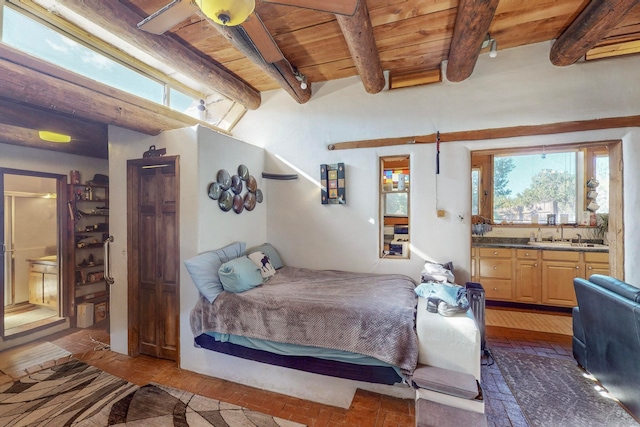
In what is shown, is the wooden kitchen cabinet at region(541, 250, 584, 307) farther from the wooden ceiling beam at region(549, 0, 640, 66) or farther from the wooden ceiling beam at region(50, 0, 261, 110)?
the wooden ceiling beam at region(50, 0, 261, 110)

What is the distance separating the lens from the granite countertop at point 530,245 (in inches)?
143

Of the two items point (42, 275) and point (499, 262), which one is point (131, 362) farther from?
point (499, 262)

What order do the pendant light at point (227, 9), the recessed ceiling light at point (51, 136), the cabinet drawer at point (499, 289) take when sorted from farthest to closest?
1. the cabinet drawer at point (499, 289)
2. the recessed ceiling light at point (51, 136)
3. the pendant light at point (227, 9)

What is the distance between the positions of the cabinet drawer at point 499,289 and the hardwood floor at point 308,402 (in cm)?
78

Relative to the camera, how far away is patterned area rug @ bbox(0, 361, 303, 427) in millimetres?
1925

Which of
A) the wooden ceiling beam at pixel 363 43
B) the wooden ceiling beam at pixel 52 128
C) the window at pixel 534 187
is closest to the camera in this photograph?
the wooden ceiling beam at pixel 363 43

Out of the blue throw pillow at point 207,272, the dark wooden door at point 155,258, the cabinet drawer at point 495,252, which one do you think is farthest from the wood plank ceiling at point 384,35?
the cabinet drawer at point 495,252

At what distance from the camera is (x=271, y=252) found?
3406mm

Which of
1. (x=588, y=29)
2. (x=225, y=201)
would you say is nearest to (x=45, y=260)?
(x=225, y=201)

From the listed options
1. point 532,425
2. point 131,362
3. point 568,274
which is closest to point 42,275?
point 131,362

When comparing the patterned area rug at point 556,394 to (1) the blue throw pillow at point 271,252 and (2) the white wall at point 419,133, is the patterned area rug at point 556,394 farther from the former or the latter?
(1) the blue throw pillow at point 271,252

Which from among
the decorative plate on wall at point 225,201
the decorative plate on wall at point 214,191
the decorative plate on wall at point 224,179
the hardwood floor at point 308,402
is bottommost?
the hardwood floor at point 308,402

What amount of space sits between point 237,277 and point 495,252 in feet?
12.6

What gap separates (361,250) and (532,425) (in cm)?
203
